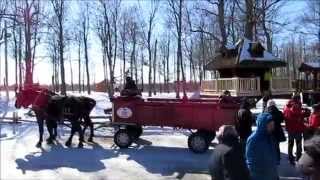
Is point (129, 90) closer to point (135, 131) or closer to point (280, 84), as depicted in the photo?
point (135, 131)

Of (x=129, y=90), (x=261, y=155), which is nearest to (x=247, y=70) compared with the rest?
(x=129, y=90)

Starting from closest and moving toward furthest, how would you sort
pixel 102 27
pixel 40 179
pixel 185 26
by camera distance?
pixel 40 179
pixel 185 26
pixel 102 27

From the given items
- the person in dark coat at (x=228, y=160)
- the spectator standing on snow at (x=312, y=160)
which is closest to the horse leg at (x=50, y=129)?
the person in dark coat at (x=228, y=160)

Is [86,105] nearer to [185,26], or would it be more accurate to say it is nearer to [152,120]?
[152,120]

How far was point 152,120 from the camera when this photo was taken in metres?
15.1

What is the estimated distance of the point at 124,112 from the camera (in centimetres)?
1527

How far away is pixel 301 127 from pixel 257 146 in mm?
6317

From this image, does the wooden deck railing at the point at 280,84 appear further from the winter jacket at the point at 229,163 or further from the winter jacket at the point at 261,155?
the winter jacket at the point at 229,163

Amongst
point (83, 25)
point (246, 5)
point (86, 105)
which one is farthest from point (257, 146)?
point (83, 25)

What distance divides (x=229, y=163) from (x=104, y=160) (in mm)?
7739

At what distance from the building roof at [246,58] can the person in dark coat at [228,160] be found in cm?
2596

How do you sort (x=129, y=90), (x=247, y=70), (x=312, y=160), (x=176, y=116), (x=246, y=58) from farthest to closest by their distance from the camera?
1. (x=247, y=70)
2. (x=246, y=58)
3. (x=129, y=90)
4. (x=176, y=116)
5. (x=312, y=160)

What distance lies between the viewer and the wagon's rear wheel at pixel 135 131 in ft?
51.6

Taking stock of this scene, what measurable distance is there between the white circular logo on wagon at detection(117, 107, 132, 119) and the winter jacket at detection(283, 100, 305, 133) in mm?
4452
